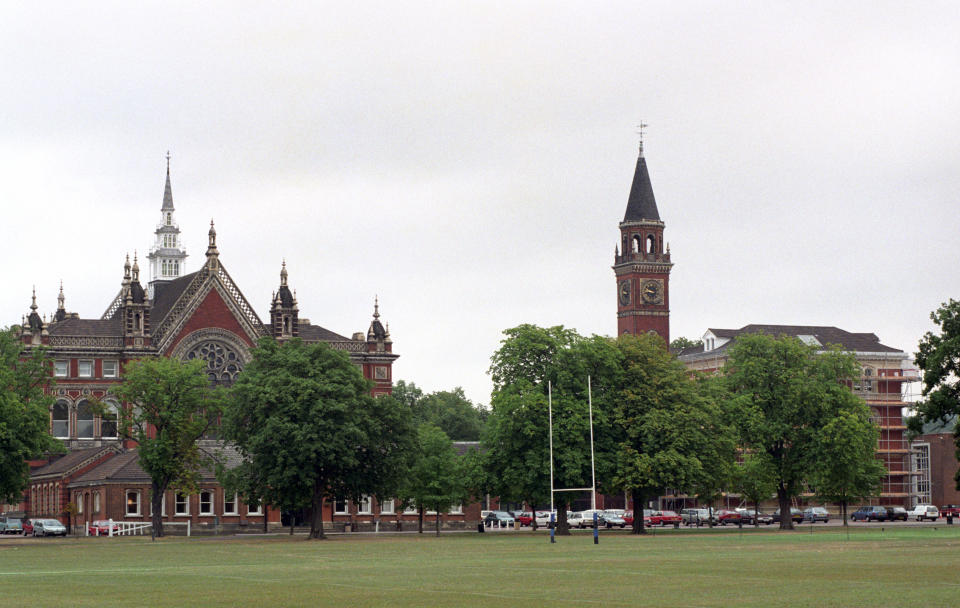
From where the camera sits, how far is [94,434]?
455 feet

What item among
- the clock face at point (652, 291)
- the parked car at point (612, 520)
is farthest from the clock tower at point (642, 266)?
the parked car at point (612, 520)

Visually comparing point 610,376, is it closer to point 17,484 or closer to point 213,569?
point 17,484

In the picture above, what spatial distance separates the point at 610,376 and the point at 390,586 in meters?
61.1

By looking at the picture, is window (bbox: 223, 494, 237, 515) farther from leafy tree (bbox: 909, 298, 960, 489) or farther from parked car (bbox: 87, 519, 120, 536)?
leafy tree (bbox: 909, 298, 960, 489)

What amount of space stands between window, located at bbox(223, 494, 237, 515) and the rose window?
18472 millimetres

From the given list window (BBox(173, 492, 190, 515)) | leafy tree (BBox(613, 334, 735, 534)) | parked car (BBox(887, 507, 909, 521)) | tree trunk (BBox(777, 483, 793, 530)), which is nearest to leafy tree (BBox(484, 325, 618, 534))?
leafy tree (BBox(613, 334, 735, 534))

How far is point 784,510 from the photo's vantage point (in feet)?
358

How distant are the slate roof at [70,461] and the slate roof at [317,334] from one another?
2635 centimetres

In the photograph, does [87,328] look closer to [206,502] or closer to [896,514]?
[206,502]

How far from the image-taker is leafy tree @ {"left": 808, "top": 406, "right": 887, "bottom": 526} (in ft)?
349

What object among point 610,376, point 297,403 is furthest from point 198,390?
point 610,376

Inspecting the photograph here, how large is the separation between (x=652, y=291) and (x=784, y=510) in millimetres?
70391

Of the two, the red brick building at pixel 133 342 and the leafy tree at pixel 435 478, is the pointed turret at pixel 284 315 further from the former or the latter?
the leafy tree at pixel 435 478

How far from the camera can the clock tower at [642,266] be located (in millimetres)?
176625
